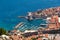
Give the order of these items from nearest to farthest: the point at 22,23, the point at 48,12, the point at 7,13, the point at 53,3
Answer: the point at 22,23 < the point at 48,12 < the point at 7,13 < the point at 53,3

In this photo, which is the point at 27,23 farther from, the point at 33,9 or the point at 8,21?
the point at 33,9

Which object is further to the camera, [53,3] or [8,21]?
[53,3]

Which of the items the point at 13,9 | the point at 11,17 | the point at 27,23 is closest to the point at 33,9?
the point at 13,9

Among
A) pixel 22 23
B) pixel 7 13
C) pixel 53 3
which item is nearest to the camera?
pixel 22 23

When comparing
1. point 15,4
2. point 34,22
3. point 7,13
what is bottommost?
point 34,22

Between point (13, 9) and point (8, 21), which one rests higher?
point (13, 9)

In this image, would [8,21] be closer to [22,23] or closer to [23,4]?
[22,23]

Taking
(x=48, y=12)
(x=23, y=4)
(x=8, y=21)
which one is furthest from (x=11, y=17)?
(x=23, y=4)
